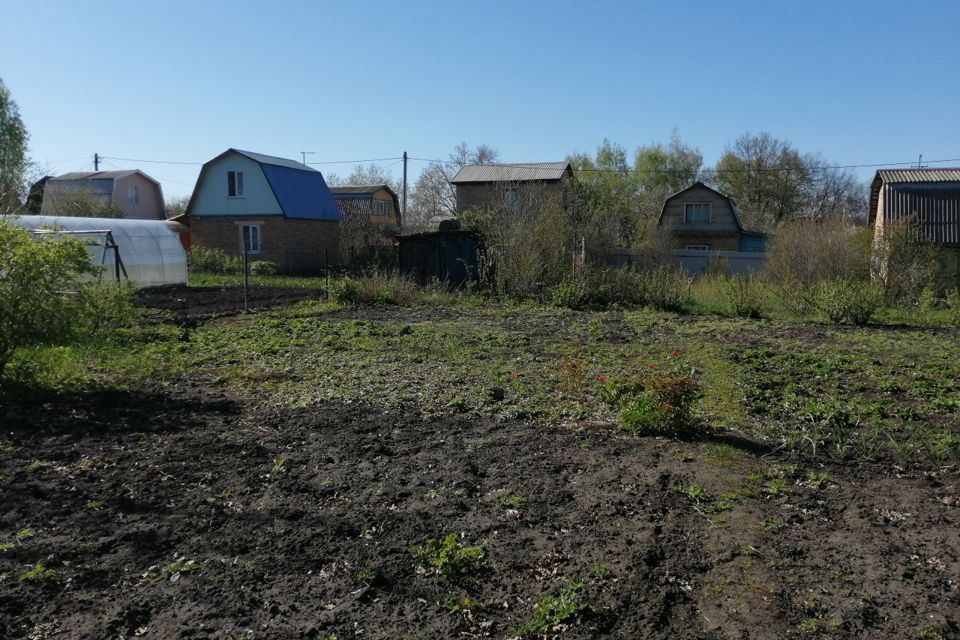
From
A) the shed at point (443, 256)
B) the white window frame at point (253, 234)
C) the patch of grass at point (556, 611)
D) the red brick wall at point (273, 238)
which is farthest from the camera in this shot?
the white window frame at point (253, 234)

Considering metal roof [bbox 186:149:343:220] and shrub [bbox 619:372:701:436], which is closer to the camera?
shrub [bbox 619:372:701:436]

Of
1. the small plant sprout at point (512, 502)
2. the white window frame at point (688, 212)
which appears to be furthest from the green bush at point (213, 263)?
the small plant sprout at point (512, 502)

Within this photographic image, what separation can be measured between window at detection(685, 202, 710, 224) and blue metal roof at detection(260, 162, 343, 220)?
17459mm

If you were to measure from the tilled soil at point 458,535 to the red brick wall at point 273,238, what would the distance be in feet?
88.9

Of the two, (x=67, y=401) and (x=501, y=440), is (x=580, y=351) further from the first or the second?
(x=67, y=401)

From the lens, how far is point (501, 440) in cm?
556

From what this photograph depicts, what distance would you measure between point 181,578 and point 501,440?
2.60m

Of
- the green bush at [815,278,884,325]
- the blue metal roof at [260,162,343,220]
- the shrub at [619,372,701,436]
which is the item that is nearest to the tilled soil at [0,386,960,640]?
the shrub at [619,372,701,436]

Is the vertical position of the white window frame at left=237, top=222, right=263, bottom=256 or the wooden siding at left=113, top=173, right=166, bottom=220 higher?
the wooden siding at left=113, top=173, right=166, bottom=220

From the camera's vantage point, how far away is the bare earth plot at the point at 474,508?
317 centimetres

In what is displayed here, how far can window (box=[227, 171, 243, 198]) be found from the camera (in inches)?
1316

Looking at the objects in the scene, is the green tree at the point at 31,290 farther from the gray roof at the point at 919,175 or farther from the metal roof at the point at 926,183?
the gray roof at the point at 919,175

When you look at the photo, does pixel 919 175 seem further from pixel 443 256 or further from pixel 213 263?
pixel 213 263

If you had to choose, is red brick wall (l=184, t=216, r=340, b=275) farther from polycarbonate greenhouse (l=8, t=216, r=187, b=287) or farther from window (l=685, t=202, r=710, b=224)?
window (l=685, t=202, r=710, b=224)
